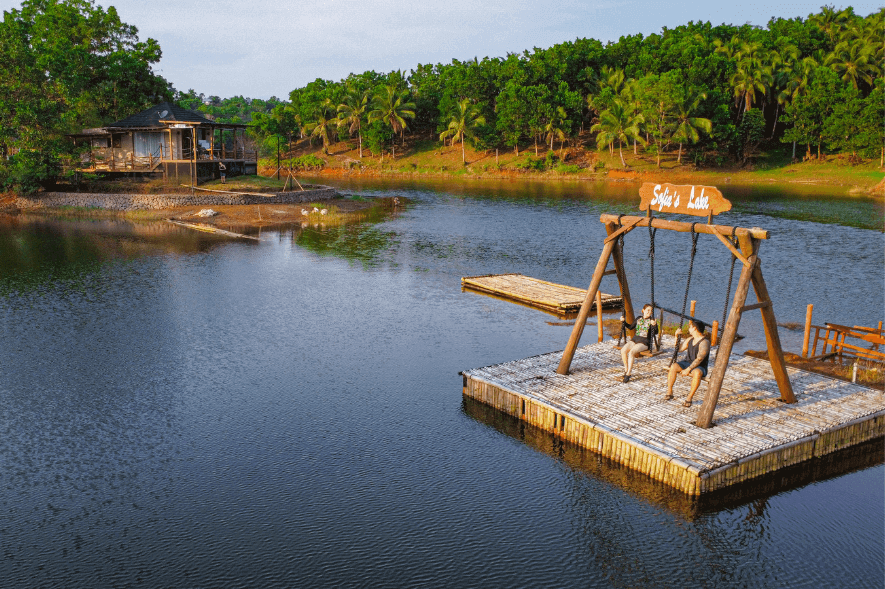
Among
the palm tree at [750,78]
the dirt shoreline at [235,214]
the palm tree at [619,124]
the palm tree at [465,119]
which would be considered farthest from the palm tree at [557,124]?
the dirt shoreline at [235,214]

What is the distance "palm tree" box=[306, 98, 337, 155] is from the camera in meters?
115

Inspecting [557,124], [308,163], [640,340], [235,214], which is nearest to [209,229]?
[235,214]

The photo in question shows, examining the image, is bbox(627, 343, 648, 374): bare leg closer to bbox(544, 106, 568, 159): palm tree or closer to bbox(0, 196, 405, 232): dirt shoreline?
bbox(0, 196, 405, 232): dirt shoreline

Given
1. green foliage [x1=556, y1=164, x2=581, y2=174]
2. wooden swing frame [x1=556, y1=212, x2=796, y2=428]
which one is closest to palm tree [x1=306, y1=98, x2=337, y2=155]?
green foliage [x1=556, y1=164, x2=581, y2=174]

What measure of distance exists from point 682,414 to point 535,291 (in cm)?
1419

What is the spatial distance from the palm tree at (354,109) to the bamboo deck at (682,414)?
99.0 m

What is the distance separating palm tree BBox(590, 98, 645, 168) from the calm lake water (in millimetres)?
58601

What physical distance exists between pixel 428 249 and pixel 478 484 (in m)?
29.0

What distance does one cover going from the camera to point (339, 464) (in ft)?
49.4

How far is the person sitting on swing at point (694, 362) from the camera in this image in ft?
52.3

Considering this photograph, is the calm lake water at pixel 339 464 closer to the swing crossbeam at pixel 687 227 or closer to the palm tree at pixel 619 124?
the swing crossbeam at pixel 687 227

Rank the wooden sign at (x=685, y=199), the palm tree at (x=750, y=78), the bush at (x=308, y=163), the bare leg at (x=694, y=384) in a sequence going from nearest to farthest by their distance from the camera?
the wooden sign at (x=685, y=199) < the bare leg at (x=694, y=384) < the palm tree at (x=750, y=78) < the bush at (x=308, y=163)

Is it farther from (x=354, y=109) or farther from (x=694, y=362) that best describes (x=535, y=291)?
(x=354, y=109)

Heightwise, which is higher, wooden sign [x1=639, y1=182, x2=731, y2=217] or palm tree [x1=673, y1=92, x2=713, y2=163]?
palm tree [x1=673, y1=92, x2=713, y2=163]
